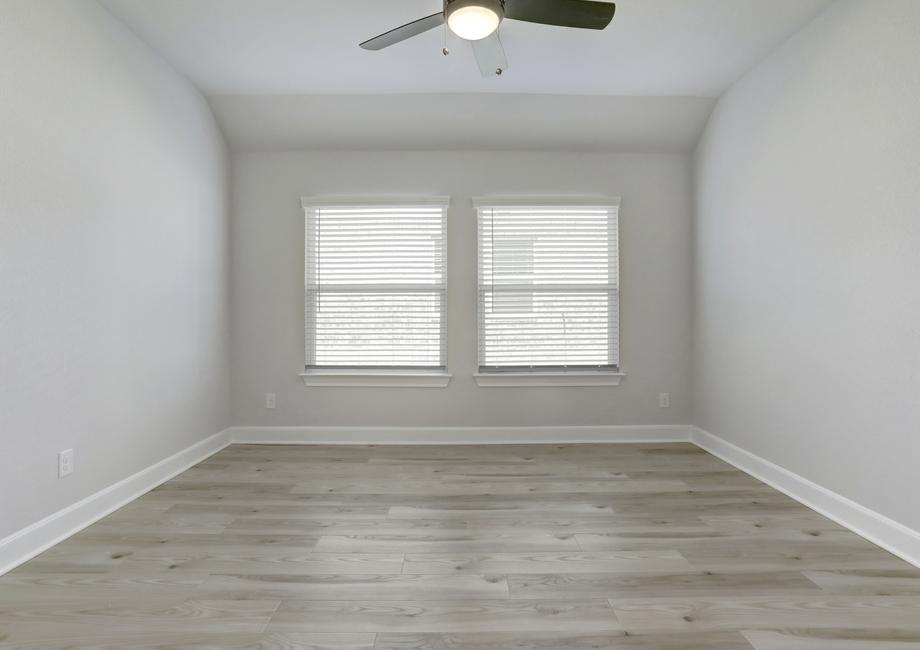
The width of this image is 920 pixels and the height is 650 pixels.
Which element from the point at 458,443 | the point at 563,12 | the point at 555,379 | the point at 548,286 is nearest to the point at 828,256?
the point at 563,12

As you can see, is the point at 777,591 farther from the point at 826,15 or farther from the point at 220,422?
the point at 220,422

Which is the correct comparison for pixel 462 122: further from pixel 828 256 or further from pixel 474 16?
pixel 828 256

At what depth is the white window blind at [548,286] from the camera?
4.26 meters

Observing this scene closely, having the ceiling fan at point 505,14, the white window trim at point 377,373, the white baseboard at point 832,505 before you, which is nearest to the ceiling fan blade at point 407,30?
the ceiling fan at point 505,14

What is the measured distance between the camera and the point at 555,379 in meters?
4.27

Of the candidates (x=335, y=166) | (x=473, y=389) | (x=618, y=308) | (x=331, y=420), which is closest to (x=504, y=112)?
(x=335, y=166)

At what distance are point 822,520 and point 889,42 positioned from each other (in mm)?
2306

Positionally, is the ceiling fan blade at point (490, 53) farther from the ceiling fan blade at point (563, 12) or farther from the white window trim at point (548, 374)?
the white window trim at point (548, 374)

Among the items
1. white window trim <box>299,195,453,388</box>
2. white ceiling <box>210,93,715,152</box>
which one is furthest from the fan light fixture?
white window trim <box>299,195,453,388</box>

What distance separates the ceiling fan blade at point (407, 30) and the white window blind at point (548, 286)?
190cm

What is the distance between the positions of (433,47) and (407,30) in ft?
2.91

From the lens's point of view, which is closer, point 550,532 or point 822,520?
point 550,532

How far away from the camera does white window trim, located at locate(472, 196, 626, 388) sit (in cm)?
423

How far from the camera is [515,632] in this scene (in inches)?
65.5
